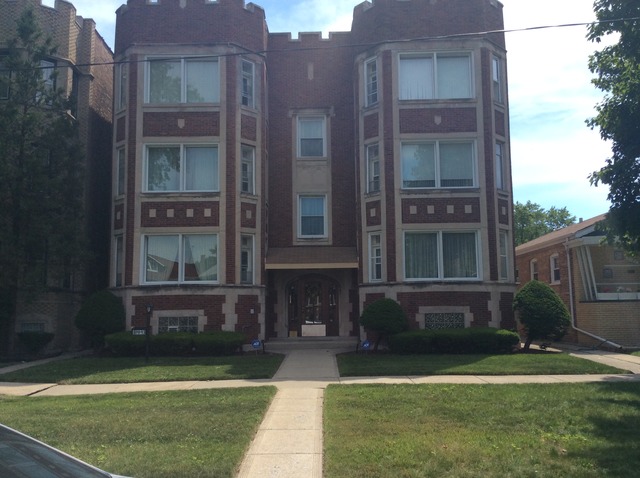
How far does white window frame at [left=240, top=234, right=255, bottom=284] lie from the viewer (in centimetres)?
1947

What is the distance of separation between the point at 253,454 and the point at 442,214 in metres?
13.7

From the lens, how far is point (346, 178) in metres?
21.6

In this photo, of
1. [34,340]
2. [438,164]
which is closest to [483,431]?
[438,164]

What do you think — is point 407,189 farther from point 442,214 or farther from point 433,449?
point 433,449

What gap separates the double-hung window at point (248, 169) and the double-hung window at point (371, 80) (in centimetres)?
417

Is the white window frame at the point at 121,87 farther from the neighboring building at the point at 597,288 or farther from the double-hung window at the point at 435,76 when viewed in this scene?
the neighboring building at the point at 597,288

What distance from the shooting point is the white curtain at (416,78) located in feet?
65.0

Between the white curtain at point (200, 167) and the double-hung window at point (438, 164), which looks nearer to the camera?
the double-hung window at point (438, 164)

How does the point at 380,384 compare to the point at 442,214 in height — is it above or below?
below

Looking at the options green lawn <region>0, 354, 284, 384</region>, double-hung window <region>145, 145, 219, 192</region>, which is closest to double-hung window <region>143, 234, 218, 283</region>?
double-hung window <region>145, 145, 219, 192</region>

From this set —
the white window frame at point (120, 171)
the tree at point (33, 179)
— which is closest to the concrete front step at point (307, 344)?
the tree at point (33, 179)

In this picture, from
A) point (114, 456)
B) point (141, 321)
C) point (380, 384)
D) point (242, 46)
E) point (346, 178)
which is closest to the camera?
point (114, 456)

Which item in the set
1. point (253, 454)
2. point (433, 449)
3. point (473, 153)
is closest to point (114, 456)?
point (253, 454)

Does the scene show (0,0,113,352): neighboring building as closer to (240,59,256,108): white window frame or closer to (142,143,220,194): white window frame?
(142,143,220,194): white window frame
